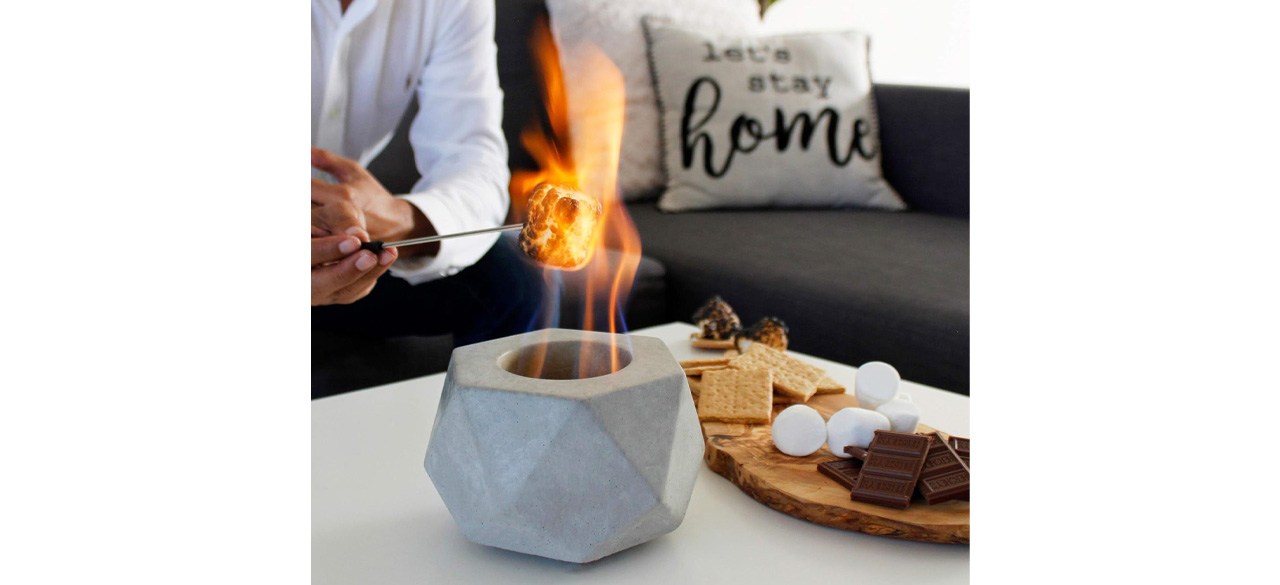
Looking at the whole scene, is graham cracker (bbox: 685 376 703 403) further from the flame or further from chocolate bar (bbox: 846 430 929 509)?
the flame

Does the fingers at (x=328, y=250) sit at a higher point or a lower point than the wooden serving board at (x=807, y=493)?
higher

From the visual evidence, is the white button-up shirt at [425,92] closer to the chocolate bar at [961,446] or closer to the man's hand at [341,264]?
the man's hand at [341,264]

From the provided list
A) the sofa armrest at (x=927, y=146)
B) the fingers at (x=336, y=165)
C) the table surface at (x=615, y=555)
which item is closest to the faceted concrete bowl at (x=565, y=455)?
the table surface at (x=615, y=555)

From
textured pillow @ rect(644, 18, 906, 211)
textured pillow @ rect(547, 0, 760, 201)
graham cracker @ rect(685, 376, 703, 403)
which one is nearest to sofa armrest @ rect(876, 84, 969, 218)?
textured pillow @ rect(644, 18, 906, 211)

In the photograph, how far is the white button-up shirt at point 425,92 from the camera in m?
1.54

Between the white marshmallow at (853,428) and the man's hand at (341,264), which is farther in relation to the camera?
the man's hand at (341,264)

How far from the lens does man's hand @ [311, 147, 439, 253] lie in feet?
4.01

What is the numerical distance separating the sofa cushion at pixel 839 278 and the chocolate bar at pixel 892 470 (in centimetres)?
78

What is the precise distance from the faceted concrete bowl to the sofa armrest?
169 cm

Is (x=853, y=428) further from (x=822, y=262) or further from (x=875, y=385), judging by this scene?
(x=822, y=262)

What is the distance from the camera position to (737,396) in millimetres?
855

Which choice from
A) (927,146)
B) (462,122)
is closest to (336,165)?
(462,122)
